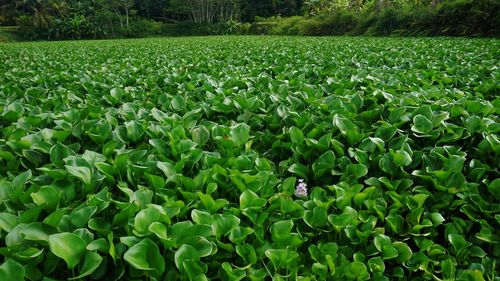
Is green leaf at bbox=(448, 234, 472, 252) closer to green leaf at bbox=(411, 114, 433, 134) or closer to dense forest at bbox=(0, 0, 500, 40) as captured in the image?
green leaf at bbox=(411, 114, 433, 134)

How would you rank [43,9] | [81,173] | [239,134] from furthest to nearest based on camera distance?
1. [43,9]
2. [239,134]
3. [81,173]

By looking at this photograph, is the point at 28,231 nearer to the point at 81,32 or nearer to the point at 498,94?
the point at 498,94

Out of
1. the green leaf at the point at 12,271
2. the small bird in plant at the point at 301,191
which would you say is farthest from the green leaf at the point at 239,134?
the green leaf at the point at 12,271

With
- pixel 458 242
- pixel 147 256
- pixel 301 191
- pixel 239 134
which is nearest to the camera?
pixel 147 256

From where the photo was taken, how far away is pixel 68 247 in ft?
3.30

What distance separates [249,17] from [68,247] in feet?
167

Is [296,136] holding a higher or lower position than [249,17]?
lower

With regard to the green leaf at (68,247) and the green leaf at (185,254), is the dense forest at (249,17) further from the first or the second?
the green leaf at (68,247)

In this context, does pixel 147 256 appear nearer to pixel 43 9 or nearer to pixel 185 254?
pixel 185 254

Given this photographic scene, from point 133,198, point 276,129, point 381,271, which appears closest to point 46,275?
point 133,198

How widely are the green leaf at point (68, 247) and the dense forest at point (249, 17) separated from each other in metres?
16.1

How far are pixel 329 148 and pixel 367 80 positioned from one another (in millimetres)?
1674

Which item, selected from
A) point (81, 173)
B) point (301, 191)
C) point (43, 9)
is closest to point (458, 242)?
point (301, 191)

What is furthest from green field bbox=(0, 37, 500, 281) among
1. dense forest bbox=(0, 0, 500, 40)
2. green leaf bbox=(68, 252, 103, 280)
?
dense forest bbox=(0, 0, 500, 40)
